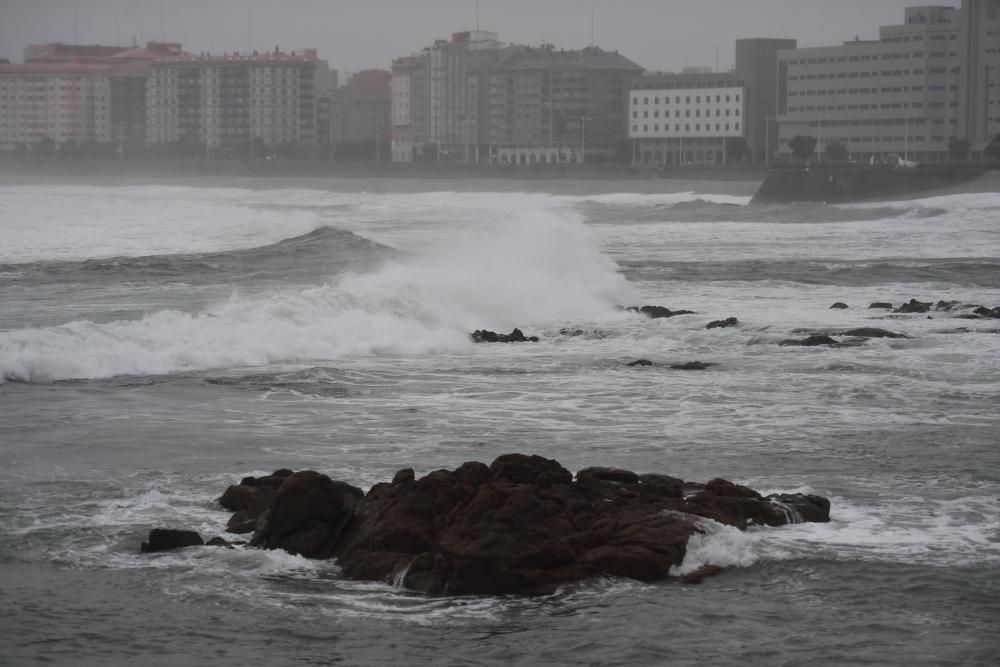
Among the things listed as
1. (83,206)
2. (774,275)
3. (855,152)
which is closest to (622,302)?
(774,275)

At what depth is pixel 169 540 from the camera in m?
10.5

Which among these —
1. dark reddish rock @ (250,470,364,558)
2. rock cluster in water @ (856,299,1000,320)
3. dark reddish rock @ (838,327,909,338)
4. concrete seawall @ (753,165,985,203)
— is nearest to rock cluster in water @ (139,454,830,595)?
dark reddish rock @ (250,470,364,558)

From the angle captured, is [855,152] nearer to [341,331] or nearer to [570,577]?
[341,331]

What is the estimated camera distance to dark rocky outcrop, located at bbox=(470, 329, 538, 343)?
77.6ft

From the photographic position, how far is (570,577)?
9820mm

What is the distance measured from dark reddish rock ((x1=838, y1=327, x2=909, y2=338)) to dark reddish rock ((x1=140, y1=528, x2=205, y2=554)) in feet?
47.2

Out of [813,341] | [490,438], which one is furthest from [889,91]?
[490,438]

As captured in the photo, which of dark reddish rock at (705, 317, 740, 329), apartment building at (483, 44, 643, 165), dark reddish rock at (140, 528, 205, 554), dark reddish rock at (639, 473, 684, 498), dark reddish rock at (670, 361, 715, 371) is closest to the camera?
dark reddish rock at (140, 528, 205, 554)

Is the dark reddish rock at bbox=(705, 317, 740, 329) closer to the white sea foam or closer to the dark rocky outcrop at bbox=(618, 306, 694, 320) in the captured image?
the dark rocky outcrop at bbox=(618, 306, 694, 320)

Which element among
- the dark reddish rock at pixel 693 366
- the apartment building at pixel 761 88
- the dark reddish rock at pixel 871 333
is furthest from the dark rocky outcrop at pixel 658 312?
the apartment building at pixel 761 88

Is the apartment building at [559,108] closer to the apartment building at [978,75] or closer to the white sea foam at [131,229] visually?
the apartment building at [978,75]

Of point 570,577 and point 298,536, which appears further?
point 298,536

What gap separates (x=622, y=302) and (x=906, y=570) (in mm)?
20896

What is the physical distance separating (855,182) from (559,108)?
67464mm
